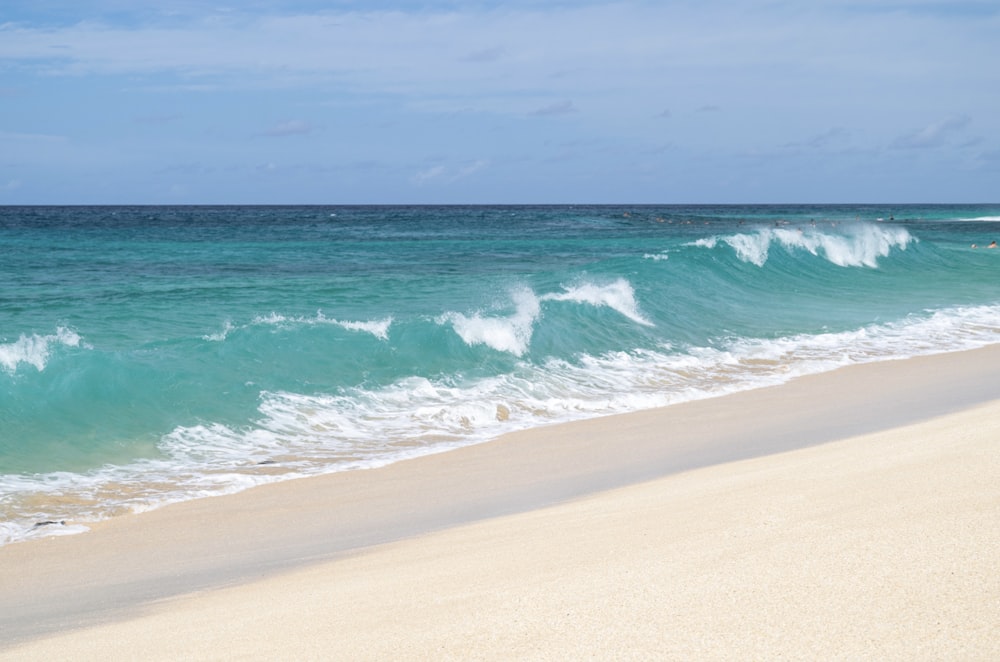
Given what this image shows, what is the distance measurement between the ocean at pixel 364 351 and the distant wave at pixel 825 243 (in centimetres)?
19

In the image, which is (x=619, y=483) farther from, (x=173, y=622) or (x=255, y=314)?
(x=255, y=314)

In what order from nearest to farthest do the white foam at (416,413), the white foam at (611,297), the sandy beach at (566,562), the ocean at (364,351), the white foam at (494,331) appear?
the sandy beach at (566,562), the white foam at (416,413), the ocean at (364,351), the white foam at (494,331), the white foam at (611,297)

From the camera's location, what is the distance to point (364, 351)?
11945 millimetres

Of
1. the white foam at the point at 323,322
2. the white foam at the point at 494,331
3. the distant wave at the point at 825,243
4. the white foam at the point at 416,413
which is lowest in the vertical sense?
the white foam at the point at 416,413

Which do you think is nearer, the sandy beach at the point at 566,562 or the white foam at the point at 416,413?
the sandy beach at the point at 566,562

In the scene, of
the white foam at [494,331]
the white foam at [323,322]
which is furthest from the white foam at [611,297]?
the white foam at [323,322]

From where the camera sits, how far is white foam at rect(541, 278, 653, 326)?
15.7 meters

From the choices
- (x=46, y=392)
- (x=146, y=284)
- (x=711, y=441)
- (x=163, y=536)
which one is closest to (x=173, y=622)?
(x=163, y=536)

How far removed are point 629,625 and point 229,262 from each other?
25898mm

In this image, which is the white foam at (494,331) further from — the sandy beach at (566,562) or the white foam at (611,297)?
the sandy beach at (566,562)

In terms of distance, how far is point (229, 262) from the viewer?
91.2 ft

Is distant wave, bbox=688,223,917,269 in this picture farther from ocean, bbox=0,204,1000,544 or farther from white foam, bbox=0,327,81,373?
white foam, bbox=0,327,81,373

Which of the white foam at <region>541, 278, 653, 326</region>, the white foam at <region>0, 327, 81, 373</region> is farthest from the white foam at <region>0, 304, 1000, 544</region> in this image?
the white foam at <region>0, 327, 81, 373</region>

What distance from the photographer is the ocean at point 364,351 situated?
7.93 metres
